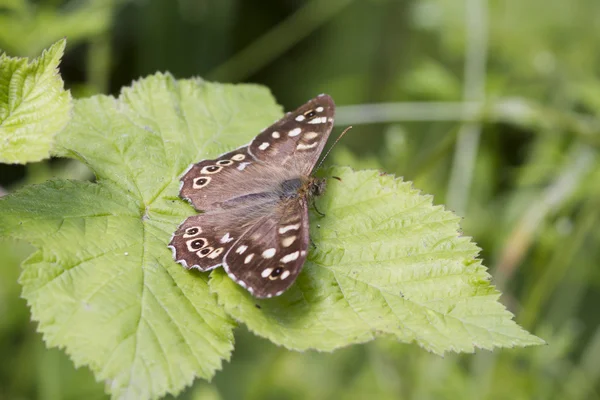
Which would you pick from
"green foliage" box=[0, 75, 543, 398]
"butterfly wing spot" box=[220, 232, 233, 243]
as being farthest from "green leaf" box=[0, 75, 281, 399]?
"butterfly wing spot" box=[220, 232, 233, 243]

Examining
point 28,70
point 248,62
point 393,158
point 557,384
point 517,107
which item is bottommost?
point 557,384

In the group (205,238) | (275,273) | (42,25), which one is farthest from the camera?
(42,25)

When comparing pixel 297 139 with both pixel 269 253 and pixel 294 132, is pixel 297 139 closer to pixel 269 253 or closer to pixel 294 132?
pixel 294 132

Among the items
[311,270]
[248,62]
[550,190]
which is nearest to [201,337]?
[311,270]

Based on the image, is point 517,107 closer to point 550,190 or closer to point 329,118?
point 550,190

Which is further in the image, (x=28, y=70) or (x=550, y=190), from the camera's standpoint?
(x=550, y=190)

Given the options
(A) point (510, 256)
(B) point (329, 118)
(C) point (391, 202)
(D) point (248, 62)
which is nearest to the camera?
(C) point (391, 202)

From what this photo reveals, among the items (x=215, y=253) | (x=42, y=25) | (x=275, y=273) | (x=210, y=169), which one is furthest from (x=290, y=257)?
(x=42, y=25)
